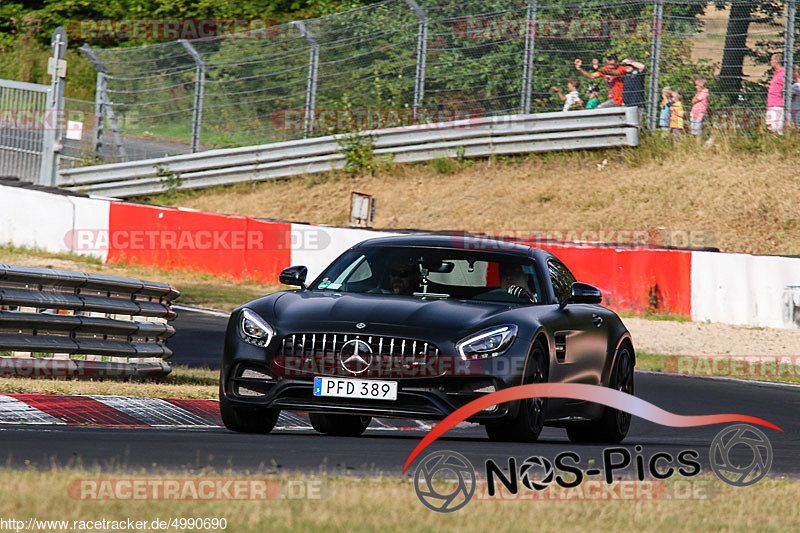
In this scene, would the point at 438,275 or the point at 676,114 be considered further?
the point at 676,114

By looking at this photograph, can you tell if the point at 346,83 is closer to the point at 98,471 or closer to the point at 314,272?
the point at 314,272

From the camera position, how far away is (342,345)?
7562 millimetres

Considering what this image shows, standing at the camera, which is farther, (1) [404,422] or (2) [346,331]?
(1) [404,422]

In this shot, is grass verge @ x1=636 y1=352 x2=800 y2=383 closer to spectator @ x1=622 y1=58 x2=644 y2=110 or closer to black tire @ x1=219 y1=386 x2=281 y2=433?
black tire @ x1=219 y1=386 x2=281 y2=433

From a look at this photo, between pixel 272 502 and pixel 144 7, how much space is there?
130ft

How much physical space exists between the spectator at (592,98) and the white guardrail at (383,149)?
0.12 m

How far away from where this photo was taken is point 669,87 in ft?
76.7

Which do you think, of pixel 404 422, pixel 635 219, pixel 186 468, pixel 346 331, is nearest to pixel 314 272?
pixel 635 219

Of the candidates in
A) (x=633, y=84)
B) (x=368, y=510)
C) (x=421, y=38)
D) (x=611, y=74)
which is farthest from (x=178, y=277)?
(x=368, y=510)

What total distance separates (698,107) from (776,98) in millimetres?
1538

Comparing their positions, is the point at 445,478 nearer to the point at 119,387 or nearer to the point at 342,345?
the point at 342,345

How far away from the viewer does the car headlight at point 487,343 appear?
7.52 meters

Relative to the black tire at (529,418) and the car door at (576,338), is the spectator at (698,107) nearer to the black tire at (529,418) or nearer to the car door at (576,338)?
the car door at (576,338)

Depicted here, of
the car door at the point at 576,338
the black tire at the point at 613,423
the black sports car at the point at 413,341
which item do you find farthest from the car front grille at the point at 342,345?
the black tire at the point at 613,423
